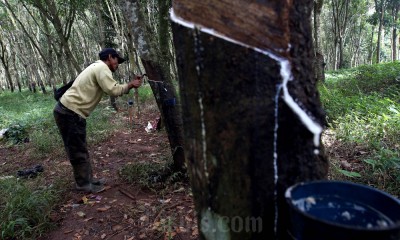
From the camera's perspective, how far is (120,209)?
3807 mm

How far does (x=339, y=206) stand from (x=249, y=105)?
0.59 m

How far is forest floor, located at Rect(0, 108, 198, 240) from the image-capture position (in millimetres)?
3281

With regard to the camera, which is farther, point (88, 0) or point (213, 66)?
point (88, 0)

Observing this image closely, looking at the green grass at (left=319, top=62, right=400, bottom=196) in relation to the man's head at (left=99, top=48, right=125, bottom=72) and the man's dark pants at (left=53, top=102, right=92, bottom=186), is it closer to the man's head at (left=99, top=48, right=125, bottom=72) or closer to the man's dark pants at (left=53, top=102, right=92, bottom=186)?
the man's head at (left=99, top=48, right=125, bottom=72)

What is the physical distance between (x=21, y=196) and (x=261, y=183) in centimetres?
371

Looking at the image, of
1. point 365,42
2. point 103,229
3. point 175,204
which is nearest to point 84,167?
point 103,229

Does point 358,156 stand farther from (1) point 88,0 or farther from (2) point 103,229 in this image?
(1) point 88,0

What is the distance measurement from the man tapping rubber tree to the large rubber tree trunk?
2914 millimetres

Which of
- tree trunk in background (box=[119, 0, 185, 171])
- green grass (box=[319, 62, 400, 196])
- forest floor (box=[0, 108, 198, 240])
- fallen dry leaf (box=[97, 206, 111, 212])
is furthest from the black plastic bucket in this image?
fallen dry leaf (box=[97, 206, 111, 212])

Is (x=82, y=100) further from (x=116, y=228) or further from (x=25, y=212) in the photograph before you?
(x=116, y=228)

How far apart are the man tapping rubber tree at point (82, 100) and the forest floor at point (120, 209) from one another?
0.36 m

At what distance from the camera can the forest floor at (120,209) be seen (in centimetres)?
328

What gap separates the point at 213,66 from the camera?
121 cm

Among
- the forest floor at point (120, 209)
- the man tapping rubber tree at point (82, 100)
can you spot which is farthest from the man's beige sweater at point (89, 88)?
the forest floor at point (120, 209)
